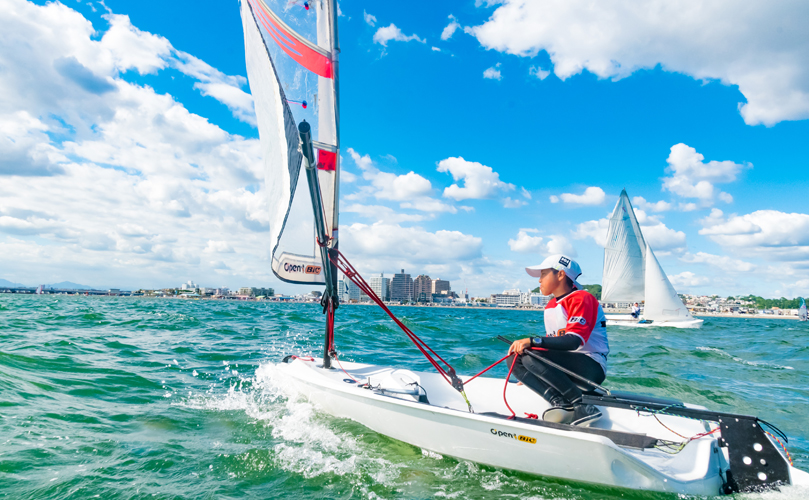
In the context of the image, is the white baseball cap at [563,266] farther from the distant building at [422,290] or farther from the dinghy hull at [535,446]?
the distant building at [422,290]

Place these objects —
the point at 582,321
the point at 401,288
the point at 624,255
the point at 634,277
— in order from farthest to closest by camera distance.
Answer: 1. the point at 401,288
2. the point at 634,277
3. the point at 624,255
4. the point at 582,321

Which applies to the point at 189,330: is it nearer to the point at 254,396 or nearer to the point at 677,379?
the point at 254,396

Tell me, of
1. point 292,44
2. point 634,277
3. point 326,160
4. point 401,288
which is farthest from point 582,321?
point 401,288

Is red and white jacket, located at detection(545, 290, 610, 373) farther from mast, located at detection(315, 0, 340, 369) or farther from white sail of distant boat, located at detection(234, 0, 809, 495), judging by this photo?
mast, located at detection(315, 0, 340, 369)

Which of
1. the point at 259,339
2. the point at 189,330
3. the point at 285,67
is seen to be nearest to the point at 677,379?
the point at 285,67

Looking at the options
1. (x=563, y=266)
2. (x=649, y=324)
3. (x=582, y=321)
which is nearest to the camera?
(x=582, y=321)

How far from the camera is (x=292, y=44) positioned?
4703 millimetres

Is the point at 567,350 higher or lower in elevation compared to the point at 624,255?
lower

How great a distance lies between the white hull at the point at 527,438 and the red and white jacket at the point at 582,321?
2.47 feet

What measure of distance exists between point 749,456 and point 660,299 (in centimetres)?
2748

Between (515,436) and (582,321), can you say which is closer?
(515,436)

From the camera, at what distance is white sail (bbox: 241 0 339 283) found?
4.49 metres

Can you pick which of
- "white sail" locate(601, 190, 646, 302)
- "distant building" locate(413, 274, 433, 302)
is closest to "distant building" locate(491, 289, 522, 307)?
"distant building" locate(413, 274, 433, 302)

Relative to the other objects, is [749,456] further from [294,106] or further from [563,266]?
[294,106]
